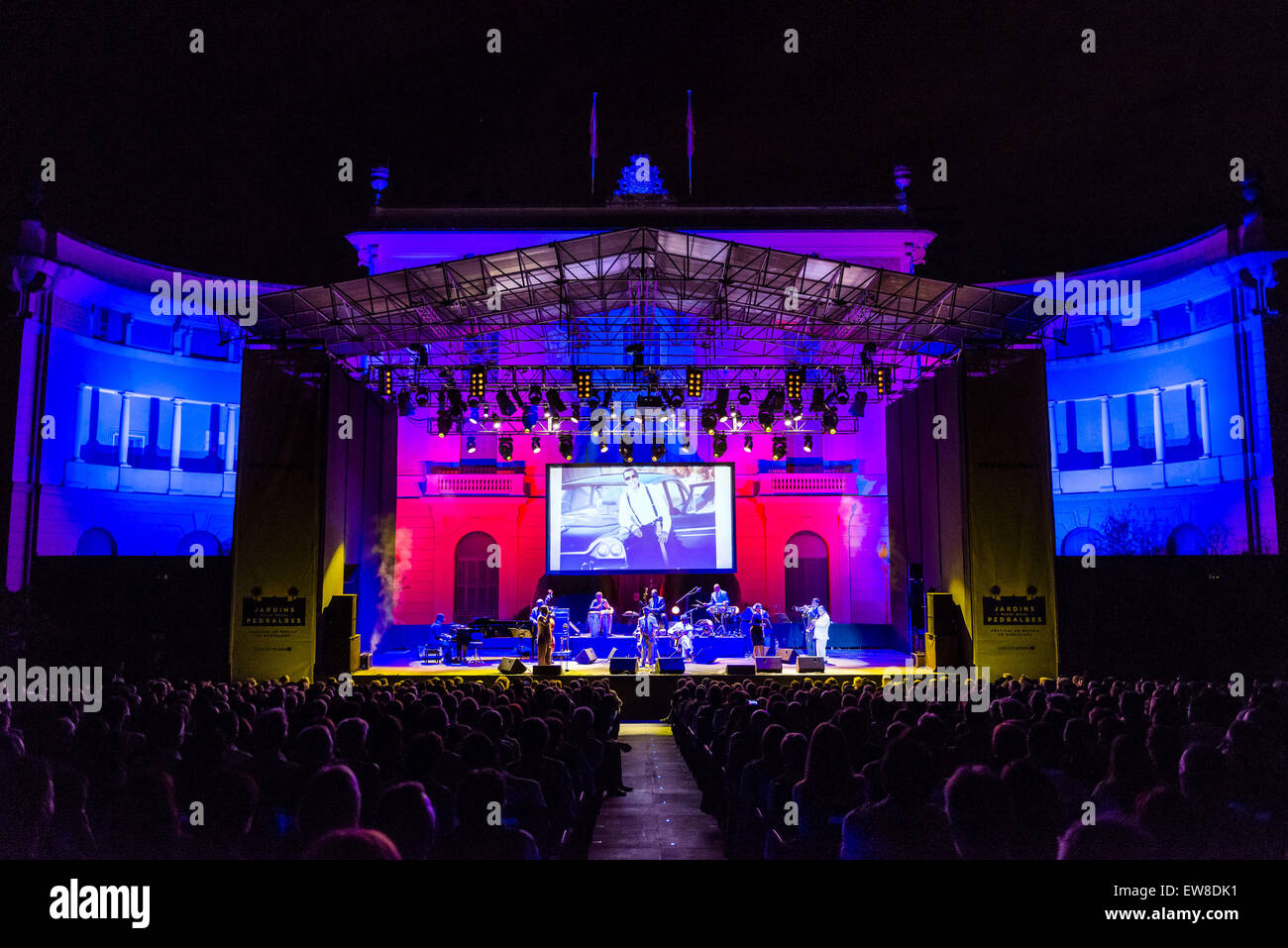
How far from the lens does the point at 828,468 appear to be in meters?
27.6

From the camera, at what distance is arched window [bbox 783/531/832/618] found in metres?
28.5

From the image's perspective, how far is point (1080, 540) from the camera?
28312 mm

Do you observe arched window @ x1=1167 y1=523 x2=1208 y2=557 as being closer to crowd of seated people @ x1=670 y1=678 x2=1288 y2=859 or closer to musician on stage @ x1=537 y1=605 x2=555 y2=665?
crowd of seated people @ x1=670 y1=678 x2=1288 y2=859

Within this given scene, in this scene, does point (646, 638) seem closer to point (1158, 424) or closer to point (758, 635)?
point (758, 635)

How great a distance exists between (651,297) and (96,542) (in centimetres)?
1881

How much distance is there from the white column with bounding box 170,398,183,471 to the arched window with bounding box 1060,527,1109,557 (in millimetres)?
30765

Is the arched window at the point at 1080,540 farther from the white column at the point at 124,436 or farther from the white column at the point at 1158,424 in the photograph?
the white column at the point at 124,436

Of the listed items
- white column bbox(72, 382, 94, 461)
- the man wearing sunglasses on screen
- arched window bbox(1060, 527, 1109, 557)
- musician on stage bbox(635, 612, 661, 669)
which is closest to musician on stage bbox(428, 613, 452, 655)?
musician on stage bbox(635, 612, 661, 669)

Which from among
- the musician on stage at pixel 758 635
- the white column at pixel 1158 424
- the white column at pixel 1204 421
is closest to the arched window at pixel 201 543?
the musician on stage at pixel 758 635

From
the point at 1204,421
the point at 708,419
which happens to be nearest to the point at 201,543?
the point at 708,419
